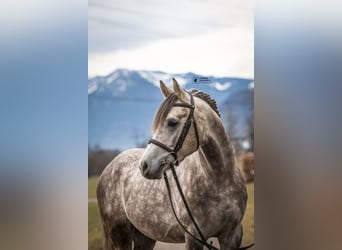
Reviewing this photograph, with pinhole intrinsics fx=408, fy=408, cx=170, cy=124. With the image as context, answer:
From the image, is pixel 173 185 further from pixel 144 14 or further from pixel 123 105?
pixel 144 14

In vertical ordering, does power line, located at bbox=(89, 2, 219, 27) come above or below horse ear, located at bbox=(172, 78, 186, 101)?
above

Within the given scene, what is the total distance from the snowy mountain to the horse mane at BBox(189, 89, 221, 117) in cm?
3

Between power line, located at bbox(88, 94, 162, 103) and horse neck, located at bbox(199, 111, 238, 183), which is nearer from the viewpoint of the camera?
power line, located at bbox(88, 94, 162, 103)

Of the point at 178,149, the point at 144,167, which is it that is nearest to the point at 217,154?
the point at 178,149

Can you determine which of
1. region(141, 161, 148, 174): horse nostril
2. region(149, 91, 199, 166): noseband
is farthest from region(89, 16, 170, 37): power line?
region(141, 161, 148, 174): horse nostril

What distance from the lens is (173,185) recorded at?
4.68 feet

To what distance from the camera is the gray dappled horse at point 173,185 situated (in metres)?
1.38

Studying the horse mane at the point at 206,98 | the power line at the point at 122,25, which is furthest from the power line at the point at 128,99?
the power line at the point at 122,25

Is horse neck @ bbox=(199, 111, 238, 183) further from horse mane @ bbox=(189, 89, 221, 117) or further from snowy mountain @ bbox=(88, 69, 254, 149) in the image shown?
snowy mountain @ bbox=(88, 69, 254, 149)

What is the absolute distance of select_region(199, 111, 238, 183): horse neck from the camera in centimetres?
146

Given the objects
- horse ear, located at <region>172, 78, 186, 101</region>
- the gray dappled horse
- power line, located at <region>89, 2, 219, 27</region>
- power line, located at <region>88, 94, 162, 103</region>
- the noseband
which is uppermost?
power line, located at <region>89, 2, 219, 27</region>

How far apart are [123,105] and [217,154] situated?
0.38m
